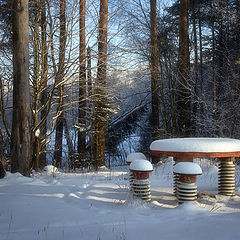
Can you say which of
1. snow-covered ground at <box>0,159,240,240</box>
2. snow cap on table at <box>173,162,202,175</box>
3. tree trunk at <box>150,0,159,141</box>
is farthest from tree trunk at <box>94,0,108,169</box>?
snow cap on table at <box>173,162,202,175</box>

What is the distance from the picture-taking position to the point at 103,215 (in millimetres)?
3244

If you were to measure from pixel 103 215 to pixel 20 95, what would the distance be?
3.85 meters

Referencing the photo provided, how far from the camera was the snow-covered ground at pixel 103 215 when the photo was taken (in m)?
2.53

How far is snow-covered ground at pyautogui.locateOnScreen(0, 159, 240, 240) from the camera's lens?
8.29ft

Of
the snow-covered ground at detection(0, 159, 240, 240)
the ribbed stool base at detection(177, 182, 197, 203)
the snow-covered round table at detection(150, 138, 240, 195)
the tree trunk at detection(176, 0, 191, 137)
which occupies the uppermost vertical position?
the tree trunk at detection(176, 0, 191, 137)

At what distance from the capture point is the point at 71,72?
26.9ft

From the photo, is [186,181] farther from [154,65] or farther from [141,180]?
[154,65]

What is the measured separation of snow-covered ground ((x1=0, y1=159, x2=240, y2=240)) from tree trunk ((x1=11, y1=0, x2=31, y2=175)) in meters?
0.91

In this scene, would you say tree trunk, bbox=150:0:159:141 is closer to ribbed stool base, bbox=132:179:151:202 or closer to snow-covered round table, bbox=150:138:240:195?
snow-covered round table, bbox=150:138:240:195

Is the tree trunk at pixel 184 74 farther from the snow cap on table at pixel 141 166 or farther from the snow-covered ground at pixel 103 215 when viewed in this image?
the snow cap on table at pixel 141 166

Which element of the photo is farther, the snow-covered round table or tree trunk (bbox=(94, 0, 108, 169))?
tree trunk (bbox=(94, 0, 108, 169))

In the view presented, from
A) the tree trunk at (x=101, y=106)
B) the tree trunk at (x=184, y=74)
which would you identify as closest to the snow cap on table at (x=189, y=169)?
the tree trunk at (x=101, y=106)

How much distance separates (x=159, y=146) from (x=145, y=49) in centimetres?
867

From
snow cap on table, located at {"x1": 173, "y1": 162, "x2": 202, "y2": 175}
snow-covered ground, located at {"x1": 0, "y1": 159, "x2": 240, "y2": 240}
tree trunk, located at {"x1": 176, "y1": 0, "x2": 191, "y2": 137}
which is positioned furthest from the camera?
tree trunk, located at {"x1": 176, "y1": 0, "x2": 191, "y2": 137}
